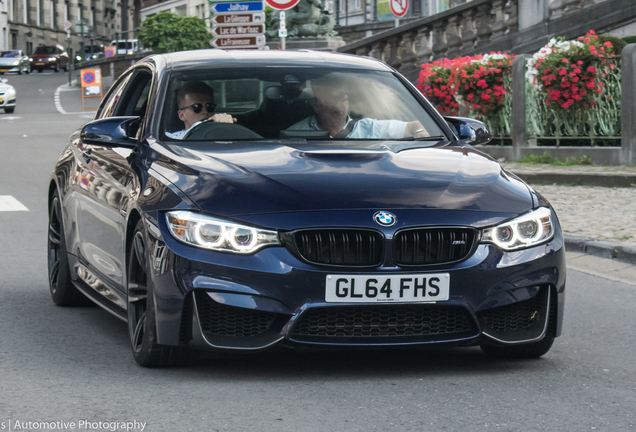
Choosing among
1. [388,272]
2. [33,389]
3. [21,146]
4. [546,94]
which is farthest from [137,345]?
[21,146]

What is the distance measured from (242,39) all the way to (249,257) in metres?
13.5

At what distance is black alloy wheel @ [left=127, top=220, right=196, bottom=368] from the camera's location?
191 inches

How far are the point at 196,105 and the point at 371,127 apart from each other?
2.95 feet

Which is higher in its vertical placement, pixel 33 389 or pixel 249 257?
pixel 249 257

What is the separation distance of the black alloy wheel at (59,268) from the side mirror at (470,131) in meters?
2.35

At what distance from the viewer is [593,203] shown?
1167 cm

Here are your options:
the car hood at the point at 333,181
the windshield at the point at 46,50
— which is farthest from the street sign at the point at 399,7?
the windshield at the point at 46,50

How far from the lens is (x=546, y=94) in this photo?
15852mm

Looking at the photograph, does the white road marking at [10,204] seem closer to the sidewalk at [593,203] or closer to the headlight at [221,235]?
the sidewalk at [593,203]

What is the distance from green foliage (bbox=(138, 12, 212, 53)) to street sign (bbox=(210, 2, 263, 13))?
133ft

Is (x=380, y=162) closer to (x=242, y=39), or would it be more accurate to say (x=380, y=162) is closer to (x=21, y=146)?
(x=242, y=39)

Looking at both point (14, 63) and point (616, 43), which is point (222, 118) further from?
point (14, 63)

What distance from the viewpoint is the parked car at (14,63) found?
74.6 m

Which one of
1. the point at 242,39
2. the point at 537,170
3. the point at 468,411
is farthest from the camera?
the point at 242,39
